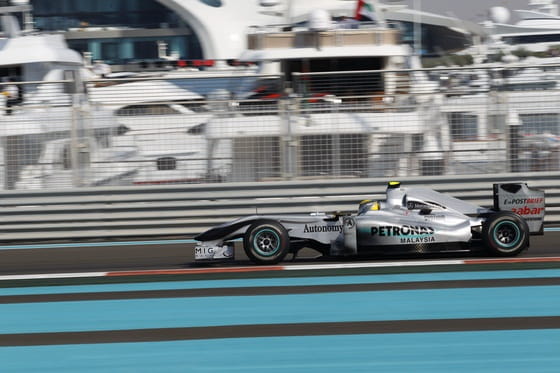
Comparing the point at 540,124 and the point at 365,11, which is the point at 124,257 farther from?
the point at 365,11

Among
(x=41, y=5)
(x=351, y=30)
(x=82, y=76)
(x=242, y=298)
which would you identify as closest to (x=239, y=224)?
(x=242, y=298)

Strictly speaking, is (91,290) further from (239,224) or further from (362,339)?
(362,339)

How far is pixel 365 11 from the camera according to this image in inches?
696

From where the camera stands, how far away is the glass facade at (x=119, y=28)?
127 ft

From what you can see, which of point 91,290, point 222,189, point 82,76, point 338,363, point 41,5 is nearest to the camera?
point 338,363

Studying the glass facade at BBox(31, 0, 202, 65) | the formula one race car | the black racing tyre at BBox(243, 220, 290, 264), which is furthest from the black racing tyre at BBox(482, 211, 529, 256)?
the glass facade at BBox(31, 0, 202, 65)

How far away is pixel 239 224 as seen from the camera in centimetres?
860

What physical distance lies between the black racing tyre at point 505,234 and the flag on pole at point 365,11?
980cm

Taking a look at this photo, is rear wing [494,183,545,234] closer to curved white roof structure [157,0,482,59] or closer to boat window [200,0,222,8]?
curved white roof structure [157,0,482,59]

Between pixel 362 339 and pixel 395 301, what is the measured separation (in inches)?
48.0

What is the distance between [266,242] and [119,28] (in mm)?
32742

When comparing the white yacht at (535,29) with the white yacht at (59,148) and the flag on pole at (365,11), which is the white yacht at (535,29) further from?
the white yacht at (59,148)

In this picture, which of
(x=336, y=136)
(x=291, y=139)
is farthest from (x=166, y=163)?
(x=336, y=136)

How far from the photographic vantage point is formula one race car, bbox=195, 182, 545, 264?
8.40 m
